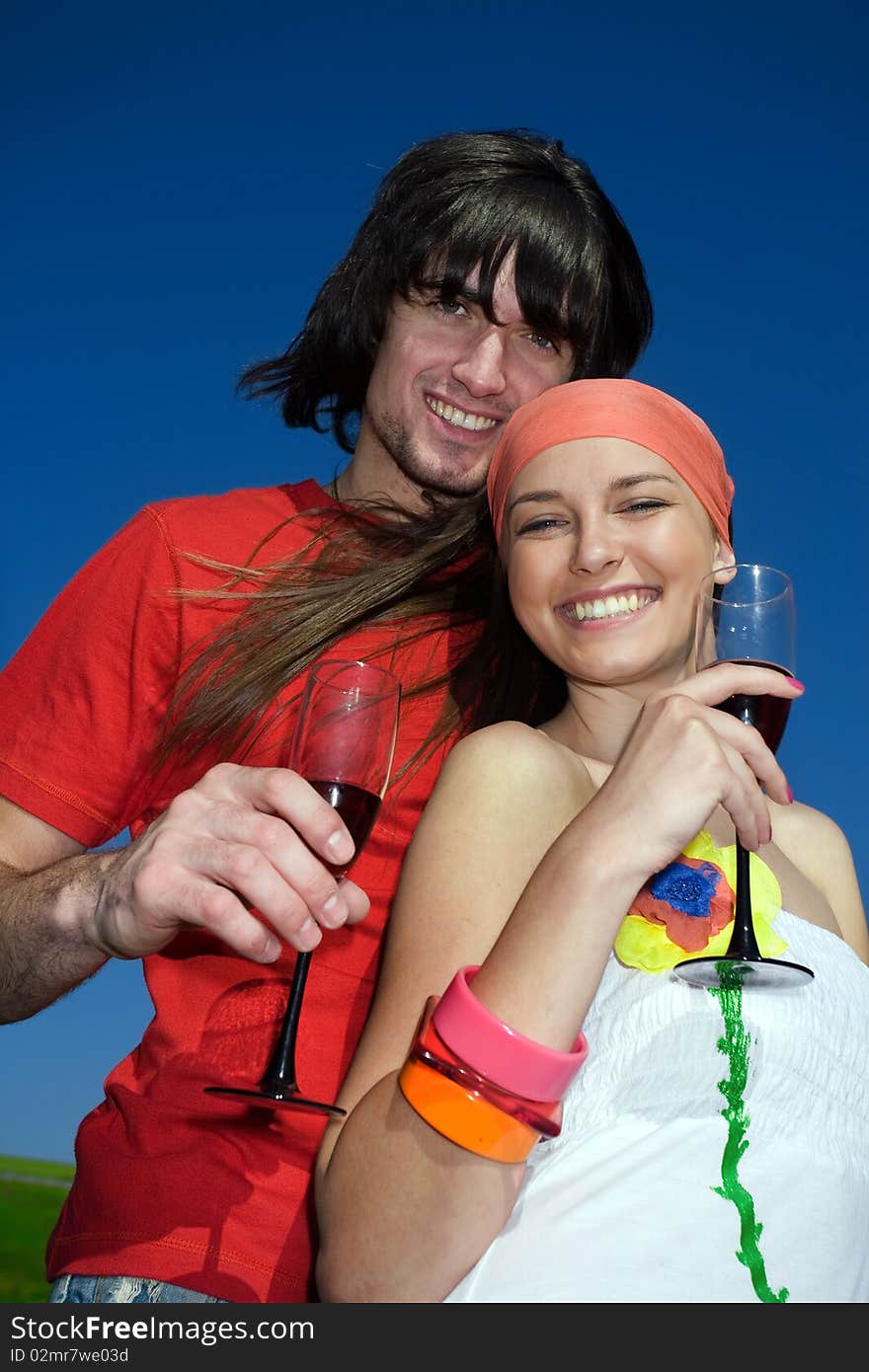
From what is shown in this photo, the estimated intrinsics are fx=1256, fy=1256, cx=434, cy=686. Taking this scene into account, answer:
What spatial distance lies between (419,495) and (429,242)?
830mm

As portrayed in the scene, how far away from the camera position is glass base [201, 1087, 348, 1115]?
2.05m

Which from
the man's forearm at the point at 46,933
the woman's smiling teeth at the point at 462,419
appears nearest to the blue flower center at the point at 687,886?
the man's forearm at the point at 46,933

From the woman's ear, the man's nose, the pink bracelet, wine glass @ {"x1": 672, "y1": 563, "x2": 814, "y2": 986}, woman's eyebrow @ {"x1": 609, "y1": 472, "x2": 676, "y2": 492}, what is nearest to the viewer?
the pink bracelet

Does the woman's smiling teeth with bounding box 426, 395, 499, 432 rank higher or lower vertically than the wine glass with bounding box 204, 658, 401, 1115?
higher

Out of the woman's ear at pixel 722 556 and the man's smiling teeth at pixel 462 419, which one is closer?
Answer: the woman's ear at pixel 722 556

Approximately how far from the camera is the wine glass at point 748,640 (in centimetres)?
224

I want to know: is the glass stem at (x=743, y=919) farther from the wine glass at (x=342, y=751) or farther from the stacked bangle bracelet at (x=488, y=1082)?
the wine glass at (x=342, y=751)

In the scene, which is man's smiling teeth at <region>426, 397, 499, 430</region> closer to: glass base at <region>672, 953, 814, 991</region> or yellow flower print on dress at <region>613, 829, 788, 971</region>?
yellow flower print on dress at <region>613, 829, 788, 971</region>

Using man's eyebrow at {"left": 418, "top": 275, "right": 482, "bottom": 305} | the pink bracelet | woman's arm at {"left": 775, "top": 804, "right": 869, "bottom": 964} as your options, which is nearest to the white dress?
the pink bracelet

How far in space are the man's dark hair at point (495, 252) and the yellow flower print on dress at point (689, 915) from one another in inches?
84.1

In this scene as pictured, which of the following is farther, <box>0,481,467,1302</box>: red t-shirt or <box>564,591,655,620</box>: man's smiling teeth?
<box>564,591,655,620</box>: man's smiling teeth

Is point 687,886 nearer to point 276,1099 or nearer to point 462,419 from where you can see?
point 276,1099

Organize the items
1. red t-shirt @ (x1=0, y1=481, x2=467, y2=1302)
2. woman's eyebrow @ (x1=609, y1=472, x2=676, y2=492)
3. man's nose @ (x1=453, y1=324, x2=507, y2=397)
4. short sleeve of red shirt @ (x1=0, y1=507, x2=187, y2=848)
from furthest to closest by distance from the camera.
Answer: man's nose @ (x1=453, y1=324, x2=507, y2=397)
short sleeve of red shirt @ (x1=0, y1=507, x2=187, y2=848)
woman's eyebrow @ (x1=609, y1=472, x2=676, y2=492)
red t-shirt @ (x1=0, y1=481, x2=467, y2=1302)

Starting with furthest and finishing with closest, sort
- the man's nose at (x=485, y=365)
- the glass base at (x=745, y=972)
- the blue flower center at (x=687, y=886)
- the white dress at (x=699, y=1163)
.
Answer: the man's nose at (x=485, y=365), the blue flower center at (x=687, y=886), the glass base at (x=745, y=972), the white dress at (x=699, y=1163)
